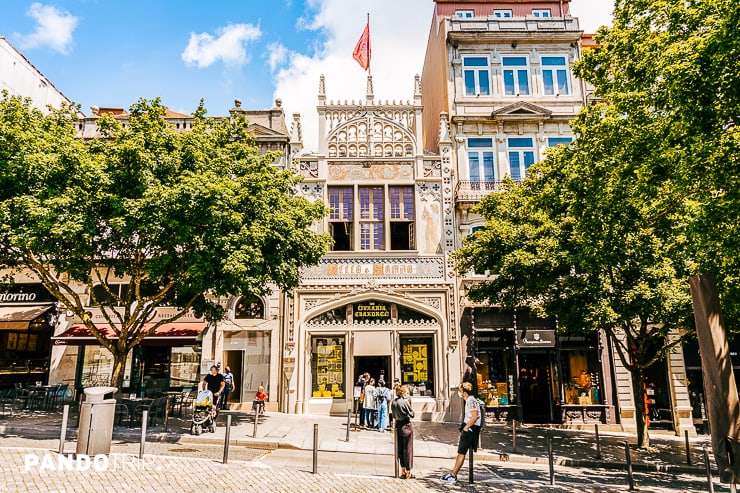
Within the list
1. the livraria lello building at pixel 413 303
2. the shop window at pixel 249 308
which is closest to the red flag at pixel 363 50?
the livraria lello building at pixel 413 303

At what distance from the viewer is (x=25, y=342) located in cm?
2122

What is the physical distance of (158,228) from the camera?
43.9ft

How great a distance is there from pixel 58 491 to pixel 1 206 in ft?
28.2

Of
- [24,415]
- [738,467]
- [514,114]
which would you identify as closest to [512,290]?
[514,114]

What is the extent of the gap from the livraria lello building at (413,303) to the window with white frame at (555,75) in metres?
0.06

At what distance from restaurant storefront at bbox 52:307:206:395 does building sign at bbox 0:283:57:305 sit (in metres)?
1.75

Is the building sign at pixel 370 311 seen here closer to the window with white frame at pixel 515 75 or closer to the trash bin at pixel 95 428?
the trash bin at pixel 95 428

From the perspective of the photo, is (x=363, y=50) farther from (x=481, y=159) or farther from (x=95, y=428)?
(x=95, y=428)

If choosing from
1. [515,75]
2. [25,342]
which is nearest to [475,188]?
[515,75]

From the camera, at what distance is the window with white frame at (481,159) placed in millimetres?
22609

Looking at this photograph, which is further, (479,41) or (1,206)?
(479,41)

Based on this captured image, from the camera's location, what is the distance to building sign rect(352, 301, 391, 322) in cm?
2103

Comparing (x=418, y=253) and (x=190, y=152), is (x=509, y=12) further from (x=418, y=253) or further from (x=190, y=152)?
(x=190, y=152)

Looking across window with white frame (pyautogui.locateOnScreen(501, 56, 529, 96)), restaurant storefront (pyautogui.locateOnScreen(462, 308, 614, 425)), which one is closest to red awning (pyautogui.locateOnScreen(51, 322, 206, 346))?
restaurant storefront (pyautogui.locateOnScreen(462, 308, 614, 425))
